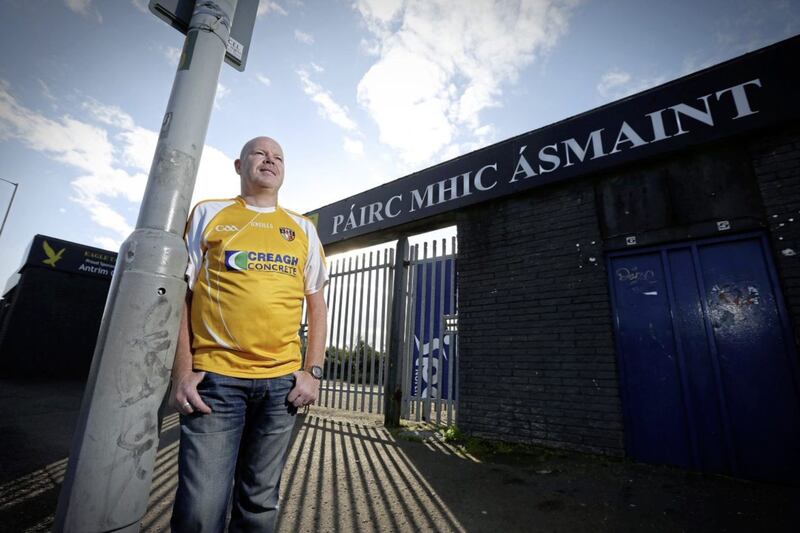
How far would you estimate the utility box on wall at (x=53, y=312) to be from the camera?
415 inches

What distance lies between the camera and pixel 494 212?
551cm

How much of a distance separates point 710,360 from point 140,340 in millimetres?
4792

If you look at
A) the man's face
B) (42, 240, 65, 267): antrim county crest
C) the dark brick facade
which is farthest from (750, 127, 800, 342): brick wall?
(42, 240, 65, 267): antrim county crest

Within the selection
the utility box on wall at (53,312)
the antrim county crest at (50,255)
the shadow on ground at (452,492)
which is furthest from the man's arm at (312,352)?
the antrim county crest at (50,255)

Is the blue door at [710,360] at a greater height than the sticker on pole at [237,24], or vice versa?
the sticker on pole at [237,24]

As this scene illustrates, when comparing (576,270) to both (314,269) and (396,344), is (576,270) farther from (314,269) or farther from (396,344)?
(314,269)

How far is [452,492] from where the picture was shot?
322 centimetres

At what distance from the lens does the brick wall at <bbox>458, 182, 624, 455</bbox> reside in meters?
4.24

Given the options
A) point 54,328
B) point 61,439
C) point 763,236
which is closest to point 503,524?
point 763,236

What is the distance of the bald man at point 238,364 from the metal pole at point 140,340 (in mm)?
155

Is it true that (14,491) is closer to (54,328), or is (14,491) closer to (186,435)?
(186,435)

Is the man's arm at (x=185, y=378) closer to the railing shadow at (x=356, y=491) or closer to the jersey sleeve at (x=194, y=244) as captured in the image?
the jersey sleeve at (x=194, y=244)

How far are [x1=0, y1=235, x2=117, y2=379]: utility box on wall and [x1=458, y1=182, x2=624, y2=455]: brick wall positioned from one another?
40.3 feet

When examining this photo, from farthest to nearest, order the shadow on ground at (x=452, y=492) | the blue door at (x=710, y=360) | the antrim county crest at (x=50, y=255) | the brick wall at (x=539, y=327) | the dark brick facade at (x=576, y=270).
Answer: the antrim county crest at (x=50, y=255) → the brick wall at (x=539, y=327) → the dark brick facade at (x=576, y=270) → the blue door at (x=710, y=360) → the shadow on ground at (x=452, y=492)
